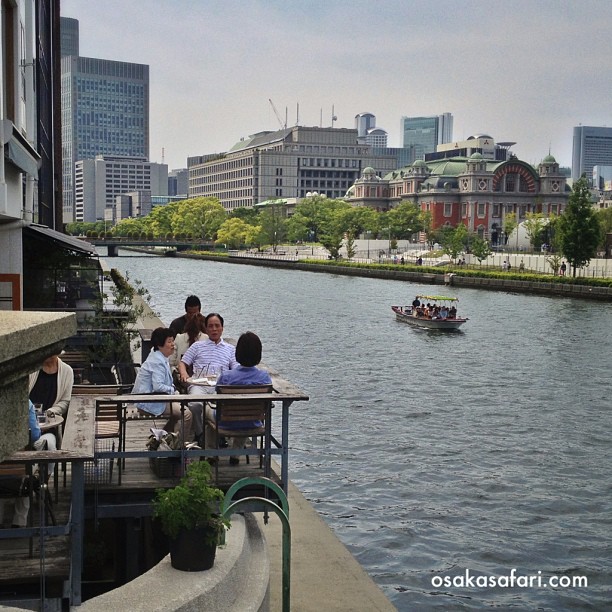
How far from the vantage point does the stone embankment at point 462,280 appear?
71.8 meters

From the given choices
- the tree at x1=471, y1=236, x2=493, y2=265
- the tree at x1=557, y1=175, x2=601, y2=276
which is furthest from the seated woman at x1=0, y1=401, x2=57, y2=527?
the tree at x1=471, y1=236, x2=493, y2=265

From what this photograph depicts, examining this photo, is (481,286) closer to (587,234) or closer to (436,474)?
(587,234)

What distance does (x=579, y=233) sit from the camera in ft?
262

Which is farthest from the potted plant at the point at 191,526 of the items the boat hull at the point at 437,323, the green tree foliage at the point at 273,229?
the green tree foliage at the point at 273,229

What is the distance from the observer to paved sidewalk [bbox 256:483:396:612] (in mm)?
8688

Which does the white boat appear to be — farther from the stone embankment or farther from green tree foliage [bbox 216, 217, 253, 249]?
green tree foliage [bbox 216, 217, 253, 249]

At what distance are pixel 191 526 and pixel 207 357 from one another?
4.98 metres

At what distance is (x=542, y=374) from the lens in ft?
113

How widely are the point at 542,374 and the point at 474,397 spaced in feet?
20.8

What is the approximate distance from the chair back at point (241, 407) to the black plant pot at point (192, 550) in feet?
6.62

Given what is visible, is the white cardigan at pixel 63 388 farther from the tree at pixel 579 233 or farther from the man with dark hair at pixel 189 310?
the tree at pixel 579 233

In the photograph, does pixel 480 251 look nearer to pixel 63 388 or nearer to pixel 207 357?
pixel 207 357

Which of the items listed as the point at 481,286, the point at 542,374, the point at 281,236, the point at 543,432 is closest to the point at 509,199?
the point at 281,236

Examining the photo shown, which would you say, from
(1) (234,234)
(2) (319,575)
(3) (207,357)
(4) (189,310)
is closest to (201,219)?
(1) (234,234)
